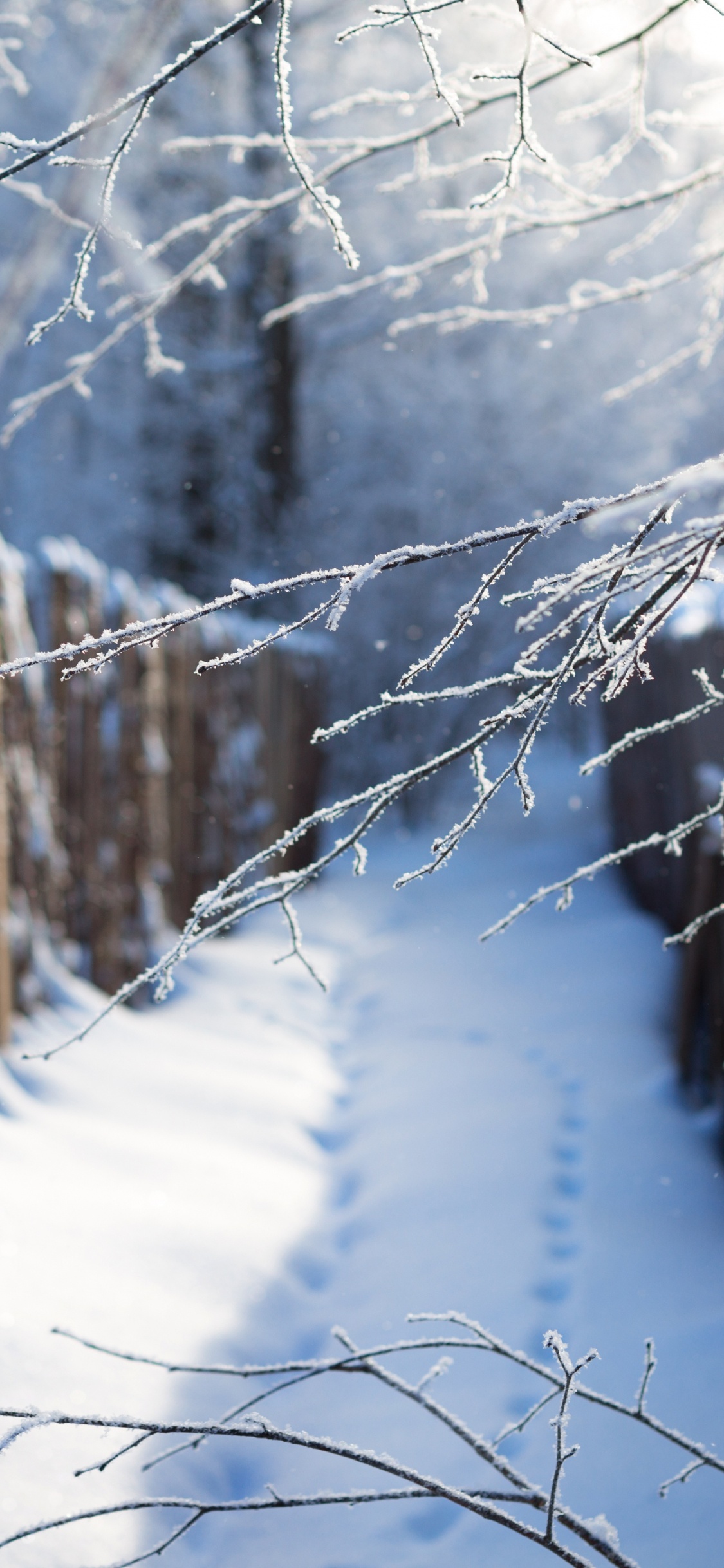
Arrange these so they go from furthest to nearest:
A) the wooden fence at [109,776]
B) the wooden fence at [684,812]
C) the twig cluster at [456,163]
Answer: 1. the wooden fence at [684,812]
2. the wooden fence at [109,776]
3. the twig cluster at [456,163]

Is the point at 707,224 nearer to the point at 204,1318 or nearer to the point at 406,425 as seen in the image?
the point at 204,1318

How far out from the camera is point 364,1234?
3.01 meters

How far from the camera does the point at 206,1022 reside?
14.9 ft

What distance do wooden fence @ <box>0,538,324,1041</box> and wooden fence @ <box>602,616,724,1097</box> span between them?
6.16 ft

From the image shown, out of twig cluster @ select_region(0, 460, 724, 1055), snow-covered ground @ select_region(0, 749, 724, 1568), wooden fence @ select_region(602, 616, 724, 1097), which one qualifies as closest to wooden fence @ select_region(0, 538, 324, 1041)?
snow-covered ground @ select_region(0, 749, 724, 1568)

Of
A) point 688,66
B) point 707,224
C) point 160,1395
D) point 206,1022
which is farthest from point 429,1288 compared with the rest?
point 688,66

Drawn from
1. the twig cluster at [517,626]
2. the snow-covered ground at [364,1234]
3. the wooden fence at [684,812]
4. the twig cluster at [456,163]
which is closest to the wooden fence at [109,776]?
the snow-covered ground at [364,1234]

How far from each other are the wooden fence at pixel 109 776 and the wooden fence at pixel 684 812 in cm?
188

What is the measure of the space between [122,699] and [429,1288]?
265 cm

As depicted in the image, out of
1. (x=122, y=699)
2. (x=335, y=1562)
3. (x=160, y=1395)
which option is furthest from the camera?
(x=122, y=699)

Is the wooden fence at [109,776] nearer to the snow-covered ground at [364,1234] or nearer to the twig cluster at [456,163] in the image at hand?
the snow-covered ground at [364,1234]

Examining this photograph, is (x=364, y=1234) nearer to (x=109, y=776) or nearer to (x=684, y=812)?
(x=109, y=776)

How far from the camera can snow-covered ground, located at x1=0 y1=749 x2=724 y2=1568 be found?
1957 millimetres

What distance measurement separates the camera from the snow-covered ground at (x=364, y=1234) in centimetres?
196
